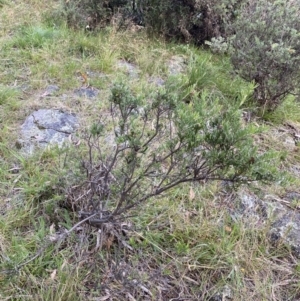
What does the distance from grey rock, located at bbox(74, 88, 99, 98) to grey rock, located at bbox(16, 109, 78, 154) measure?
0.27m

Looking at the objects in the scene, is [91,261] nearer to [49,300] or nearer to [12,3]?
[49,300]

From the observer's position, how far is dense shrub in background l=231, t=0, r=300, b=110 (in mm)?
3004

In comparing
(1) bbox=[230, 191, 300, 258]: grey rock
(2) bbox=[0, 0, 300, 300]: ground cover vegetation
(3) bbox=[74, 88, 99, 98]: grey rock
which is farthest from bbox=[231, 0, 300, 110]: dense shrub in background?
(3) bbox=[74, 88, 99, 98]: grey rock

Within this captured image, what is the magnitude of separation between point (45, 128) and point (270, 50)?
1.64m

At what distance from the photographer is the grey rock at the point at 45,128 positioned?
2.56m

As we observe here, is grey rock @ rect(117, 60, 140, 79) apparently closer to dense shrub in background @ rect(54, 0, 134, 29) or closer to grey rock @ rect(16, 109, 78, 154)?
dense shrub in background @ rect(54, 0, 134, 29)

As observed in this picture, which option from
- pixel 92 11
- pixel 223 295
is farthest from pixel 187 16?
pixel 223 295

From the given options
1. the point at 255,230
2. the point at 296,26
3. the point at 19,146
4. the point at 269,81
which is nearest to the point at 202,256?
the point at 255,230

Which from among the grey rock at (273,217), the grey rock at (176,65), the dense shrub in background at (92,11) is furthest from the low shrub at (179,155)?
the dense shrub in background at (92,11)

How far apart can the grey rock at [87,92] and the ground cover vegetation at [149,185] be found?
0.15 feet

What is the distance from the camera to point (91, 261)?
6.38 feet

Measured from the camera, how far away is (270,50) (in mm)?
3045

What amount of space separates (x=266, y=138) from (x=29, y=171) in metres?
1.63

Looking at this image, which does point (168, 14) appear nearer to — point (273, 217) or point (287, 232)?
point (273, 217)
